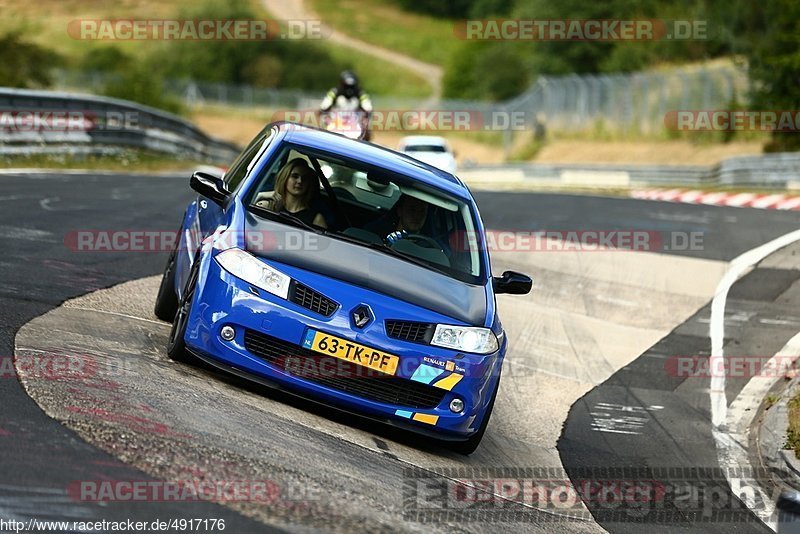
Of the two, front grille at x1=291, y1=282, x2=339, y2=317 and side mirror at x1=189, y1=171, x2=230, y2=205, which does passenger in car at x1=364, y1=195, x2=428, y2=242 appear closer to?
side mirror at x1=189, y1=171, x2=230, y2=205

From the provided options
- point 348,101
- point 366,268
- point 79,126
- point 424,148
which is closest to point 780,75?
point 424,148

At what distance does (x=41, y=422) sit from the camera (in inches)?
210

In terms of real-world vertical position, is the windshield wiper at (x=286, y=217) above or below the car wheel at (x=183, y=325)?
above

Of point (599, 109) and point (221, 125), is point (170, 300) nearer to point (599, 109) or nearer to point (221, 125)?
point (599, 109)

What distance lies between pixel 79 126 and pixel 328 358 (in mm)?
18777

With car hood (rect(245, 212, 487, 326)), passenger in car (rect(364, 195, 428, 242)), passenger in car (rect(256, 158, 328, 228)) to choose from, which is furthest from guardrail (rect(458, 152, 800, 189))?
car hood (rect(245, 212, 487, 326))

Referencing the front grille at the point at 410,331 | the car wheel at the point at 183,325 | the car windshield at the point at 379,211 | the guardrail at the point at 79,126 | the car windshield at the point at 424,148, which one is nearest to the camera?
the front grille at the point at 410,331

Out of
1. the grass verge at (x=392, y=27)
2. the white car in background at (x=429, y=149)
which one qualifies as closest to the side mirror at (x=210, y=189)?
the white car in background at (x=429, y=149)

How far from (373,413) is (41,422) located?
2.01 m

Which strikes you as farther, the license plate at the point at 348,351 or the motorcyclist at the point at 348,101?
the motorcyclist at the point at 348,101

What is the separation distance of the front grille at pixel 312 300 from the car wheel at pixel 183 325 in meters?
0.65

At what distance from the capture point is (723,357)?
11398 mm

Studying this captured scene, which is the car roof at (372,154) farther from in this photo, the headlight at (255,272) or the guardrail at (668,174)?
the guardrail at (668,174)

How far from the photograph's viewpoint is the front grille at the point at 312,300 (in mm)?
6637
